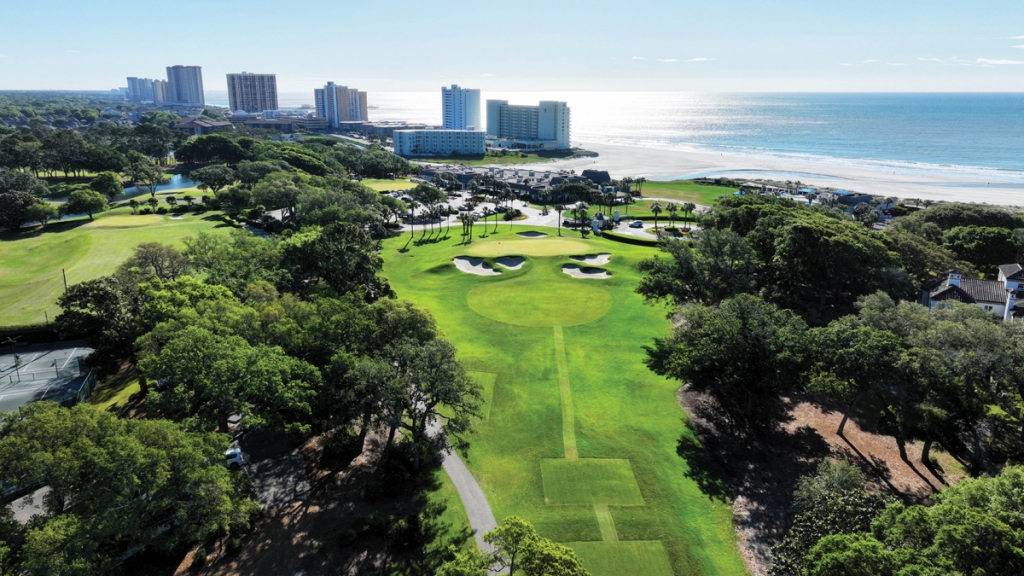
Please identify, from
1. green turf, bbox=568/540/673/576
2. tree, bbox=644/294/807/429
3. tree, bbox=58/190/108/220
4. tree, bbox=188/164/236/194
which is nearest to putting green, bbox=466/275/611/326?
tree, bbox=644/294/807/429

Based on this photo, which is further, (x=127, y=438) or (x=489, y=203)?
(x=489, y=203)

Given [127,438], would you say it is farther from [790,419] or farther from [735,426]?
[790,419]

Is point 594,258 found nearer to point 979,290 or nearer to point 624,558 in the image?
point 979,290

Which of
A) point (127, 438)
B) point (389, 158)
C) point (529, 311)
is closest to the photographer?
point (127, 438)

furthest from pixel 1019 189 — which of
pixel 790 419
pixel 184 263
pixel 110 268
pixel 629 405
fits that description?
pixel 110 268

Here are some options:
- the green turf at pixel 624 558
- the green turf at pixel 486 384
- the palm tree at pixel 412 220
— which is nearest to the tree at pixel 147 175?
the palm tree at pixel 412 220

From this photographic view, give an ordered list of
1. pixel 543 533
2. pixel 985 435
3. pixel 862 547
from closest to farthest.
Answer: pixel 862 547 < pixel 543 533 < pixel 985 435
